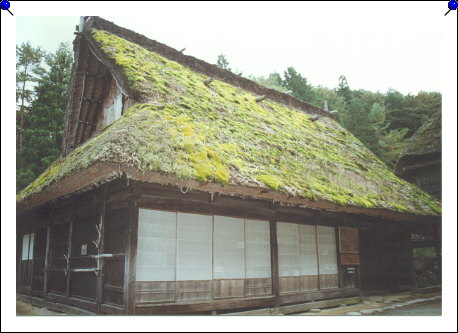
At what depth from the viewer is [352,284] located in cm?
760

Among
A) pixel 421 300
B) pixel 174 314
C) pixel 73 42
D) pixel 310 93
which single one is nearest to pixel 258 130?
pixel 174 314

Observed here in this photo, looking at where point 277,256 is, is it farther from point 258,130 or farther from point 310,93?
point 310,93

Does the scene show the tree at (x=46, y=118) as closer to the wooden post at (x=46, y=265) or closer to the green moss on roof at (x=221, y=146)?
the green moss on roof at (x=221, y=146)

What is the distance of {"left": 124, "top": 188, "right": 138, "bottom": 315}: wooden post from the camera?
442 cm

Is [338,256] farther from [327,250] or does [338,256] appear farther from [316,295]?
[316,295]

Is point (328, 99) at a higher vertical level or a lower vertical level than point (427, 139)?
higher

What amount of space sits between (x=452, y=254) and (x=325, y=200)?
1.87 meters

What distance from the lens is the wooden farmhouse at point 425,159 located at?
9.80 meters

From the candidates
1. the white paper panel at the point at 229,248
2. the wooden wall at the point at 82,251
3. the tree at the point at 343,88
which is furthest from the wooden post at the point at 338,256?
the tree at the point at 343,88

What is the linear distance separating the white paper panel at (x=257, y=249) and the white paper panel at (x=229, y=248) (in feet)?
0.37

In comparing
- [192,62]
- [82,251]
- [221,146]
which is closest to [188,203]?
[221,146]

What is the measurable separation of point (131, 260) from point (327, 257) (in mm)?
4358

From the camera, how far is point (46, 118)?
7461mm

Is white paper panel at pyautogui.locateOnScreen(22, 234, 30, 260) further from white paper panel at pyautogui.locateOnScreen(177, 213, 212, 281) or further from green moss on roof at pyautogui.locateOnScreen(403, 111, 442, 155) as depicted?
green moss on roof at pyautogui.locateOnScreen(403, 111, 442, 155)
